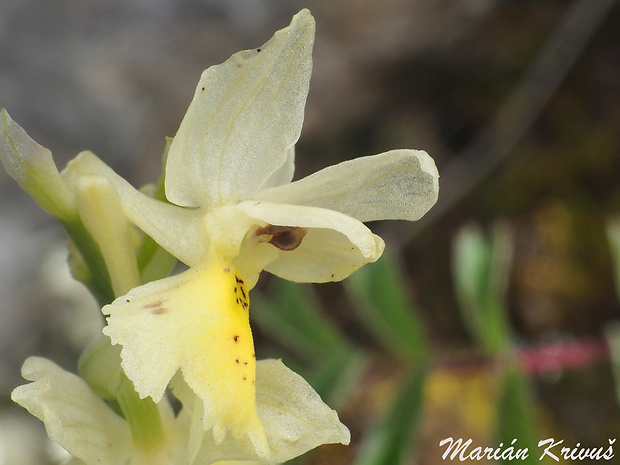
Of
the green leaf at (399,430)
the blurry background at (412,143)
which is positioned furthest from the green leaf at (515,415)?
the blurry background at (412,143)

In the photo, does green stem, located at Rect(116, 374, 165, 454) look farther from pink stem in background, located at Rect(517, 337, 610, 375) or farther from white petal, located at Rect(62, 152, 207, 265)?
pink stem in background, located at Rect(517, 337, 610, 375)

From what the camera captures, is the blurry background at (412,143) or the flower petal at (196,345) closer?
the flower petal at (196,345)

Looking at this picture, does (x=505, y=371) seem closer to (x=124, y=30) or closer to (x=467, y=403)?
(x=467, y=403)

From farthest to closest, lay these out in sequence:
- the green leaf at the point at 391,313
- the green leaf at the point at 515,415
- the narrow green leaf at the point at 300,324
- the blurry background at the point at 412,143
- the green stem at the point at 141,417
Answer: the blurry background at the point at 412,143 < the narrow green leaf at the point at 300,324 < the green leaf at the point at 391,313 < the green leaf at the point at 515,415 < the green stem at the point at 141,417

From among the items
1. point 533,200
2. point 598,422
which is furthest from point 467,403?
point 533,200

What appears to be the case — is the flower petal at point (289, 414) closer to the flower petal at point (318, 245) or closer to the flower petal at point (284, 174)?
the flower petal at point (318, 245)

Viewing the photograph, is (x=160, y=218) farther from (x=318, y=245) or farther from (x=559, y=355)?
(x=559, y=355)

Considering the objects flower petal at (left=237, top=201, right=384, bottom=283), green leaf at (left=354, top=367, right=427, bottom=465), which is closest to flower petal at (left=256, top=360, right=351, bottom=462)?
flower petal at (left=237, top=201, right=384, bottom=283)
